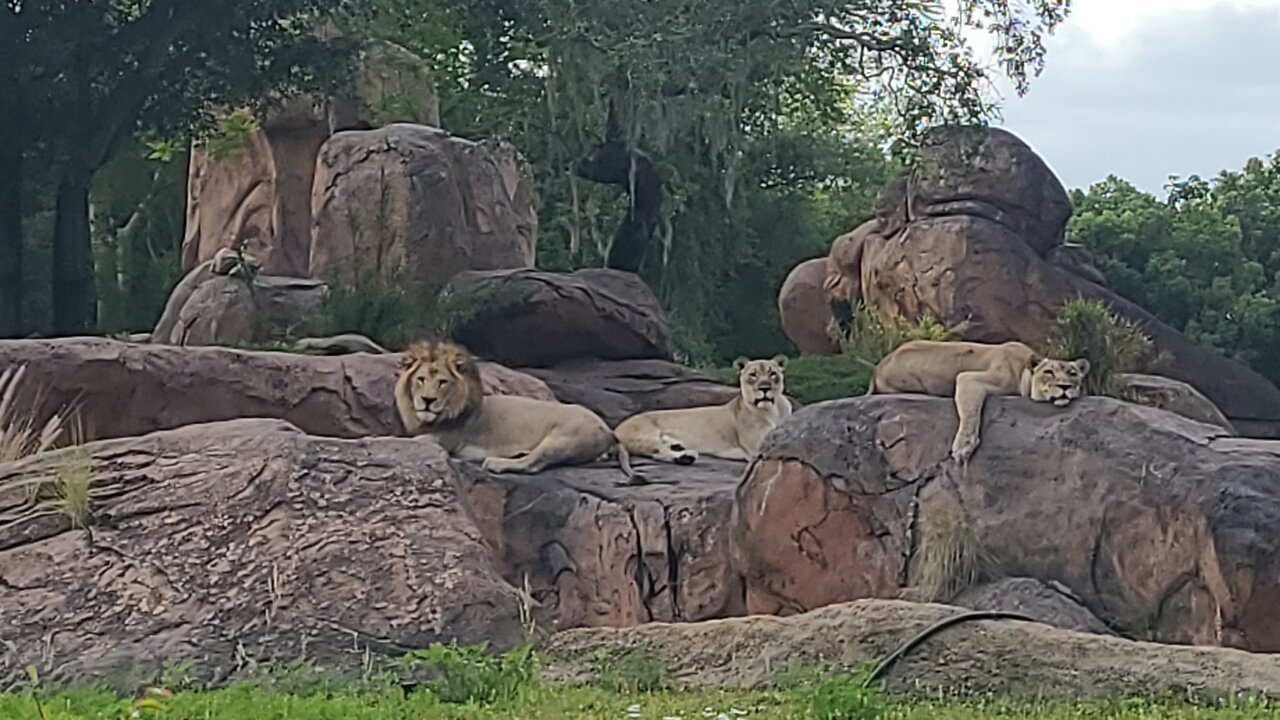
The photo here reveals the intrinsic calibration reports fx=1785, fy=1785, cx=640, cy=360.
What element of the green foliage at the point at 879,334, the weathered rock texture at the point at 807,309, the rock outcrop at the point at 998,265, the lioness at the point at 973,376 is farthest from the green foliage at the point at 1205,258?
the lioness at the point at 973,376

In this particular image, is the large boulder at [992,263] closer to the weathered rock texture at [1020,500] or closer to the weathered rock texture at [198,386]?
the weathered rock texture at [198,386]

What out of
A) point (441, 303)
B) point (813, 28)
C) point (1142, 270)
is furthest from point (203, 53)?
point (1142, 270)

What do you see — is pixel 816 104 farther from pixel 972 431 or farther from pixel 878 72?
pixel 972 431

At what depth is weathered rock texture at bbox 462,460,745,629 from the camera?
11055mm

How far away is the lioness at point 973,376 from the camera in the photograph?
10719mm

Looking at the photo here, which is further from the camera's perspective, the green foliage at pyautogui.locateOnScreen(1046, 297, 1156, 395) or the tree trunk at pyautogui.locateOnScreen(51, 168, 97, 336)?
the tree trunk at pyautogui.locateOnScreen(51, 168, 97, 336)

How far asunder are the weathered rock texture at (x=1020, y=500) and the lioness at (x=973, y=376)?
12 cm

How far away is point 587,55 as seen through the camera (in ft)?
55.4

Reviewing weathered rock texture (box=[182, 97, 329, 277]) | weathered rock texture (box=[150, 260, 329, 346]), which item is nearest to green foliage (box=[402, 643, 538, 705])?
weathered rock texture (box=[150, 260, 329, 346])

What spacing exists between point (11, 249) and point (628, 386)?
675cm

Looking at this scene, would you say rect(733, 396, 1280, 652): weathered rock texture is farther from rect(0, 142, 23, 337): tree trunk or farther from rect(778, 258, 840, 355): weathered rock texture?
rect(778, 258, 840, 355): weathered rock texture

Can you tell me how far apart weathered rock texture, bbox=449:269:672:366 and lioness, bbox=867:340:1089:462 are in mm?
4303

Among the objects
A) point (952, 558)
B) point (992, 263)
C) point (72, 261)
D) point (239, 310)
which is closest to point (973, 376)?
point (952, 558)

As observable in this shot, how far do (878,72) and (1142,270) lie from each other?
15549 mm
